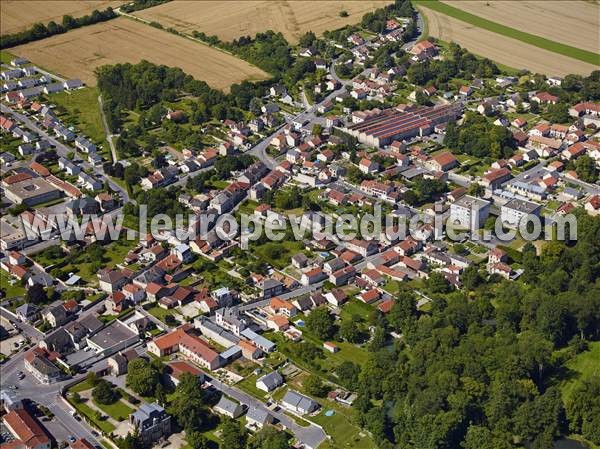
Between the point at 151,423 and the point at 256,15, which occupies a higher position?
the point at 256,15

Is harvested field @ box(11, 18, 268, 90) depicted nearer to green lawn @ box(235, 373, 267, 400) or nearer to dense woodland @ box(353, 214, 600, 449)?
dense woodland @ box(353, 214, 600, 449)

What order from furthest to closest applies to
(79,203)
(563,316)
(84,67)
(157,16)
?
(157,16)
(84,67)
(79,203)
(563,316)

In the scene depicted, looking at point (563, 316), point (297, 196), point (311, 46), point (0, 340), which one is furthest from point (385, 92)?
point (0, 340)

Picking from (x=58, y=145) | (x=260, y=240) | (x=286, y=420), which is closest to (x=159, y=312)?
(x=260, y=240)

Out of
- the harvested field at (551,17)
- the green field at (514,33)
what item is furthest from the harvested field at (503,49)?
the harvested field at (551,17)

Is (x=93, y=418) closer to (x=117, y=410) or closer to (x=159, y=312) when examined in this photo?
(x=117, y=410)

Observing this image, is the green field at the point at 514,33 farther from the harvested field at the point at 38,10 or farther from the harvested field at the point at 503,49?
the harvested field at the point at 38,10

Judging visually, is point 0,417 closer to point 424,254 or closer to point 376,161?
point 424,254
